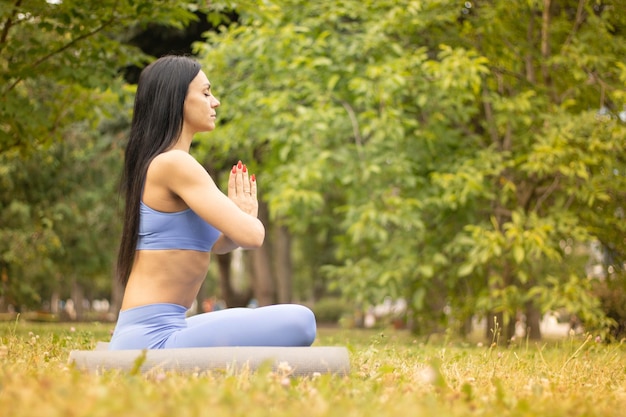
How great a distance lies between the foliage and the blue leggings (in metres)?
4.50

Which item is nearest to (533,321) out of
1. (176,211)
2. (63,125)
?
(63,125)

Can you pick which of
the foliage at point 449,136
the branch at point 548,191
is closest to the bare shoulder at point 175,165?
the foliage at point 449,136

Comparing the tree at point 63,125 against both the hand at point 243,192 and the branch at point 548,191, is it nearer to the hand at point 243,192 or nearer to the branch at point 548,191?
the hand at point 243,192

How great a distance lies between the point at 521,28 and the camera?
10.5 m

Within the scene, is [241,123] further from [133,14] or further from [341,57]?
[133,14]

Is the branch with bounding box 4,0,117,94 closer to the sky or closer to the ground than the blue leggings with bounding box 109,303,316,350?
closer to the sky

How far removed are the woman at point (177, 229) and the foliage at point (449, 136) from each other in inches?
180

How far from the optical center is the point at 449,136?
380 inches

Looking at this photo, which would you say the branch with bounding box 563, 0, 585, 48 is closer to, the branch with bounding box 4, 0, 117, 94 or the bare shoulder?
the branch with bounding box 4, 0, 117, 94

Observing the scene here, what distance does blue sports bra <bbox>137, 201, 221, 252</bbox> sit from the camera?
3.91 metres

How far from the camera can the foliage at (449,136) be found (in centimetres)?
841

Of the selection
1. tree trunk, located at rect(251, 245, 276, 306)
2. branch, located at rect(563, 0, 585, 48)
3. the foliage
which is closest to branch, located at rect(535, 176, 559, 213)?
the foliage

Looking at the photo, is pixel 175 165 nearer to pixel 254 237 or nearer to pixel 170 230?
pixel 170 230

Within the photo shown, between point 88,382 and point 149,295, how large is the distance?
3.28 feet
